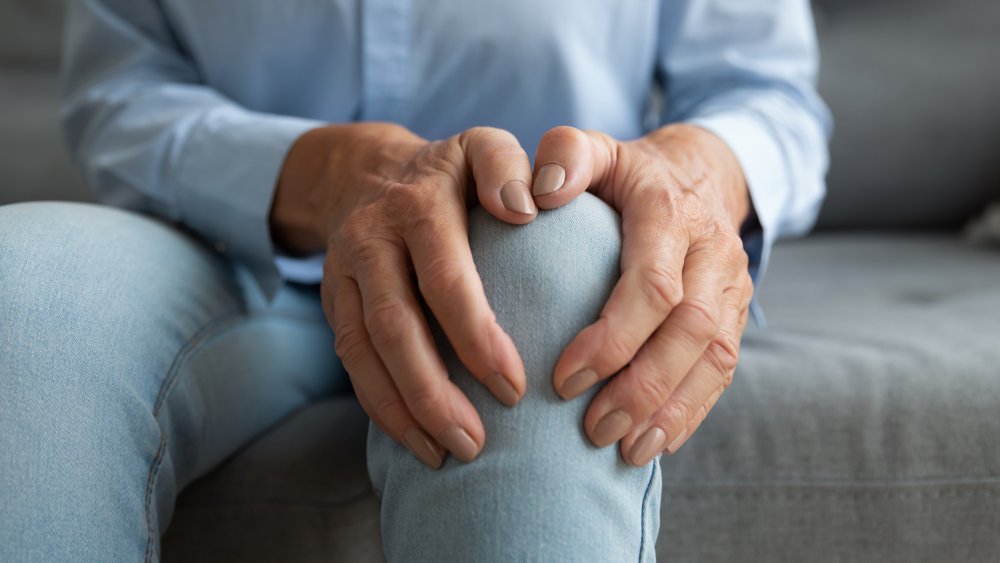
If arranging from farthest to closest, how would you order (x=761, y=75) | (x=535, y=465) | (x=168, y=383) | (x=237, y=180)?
(x=761, y=75), (x=237, y=180), (x=168, y=383), (x=535, y=465)

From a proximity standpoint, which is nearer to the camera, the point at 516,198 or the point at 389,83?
the point at 516,198

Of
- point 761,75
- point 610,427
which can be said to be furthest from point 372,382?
point 761,75

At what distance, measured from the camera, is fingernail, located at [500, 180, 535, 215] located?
1.45 ft

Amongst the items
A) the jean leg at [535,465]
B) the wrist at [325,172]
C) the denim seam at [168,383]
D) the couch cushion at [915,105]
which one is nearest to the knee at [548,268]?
the jean leg at [535,465]

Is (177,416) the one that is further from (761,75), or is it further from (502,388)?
(761,75)

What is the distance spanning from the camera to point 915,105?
1044 mm

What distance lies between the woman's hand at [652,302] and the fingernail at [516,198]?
10 millimetres

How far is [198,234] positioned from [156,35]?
212mm

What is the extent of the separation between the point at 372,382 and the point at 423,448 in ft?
0.17

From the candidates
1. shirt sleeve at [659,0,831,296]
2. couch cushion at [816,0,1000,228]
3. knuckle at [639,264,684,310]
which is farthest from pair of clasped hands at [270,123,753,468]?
couch cushion at [816,0,1000,228]

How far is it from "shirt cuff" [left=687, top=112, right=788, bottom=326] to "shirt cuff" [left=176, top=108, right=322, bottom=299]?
32 cm

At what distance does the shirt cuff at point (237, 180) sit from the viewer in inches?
25.3

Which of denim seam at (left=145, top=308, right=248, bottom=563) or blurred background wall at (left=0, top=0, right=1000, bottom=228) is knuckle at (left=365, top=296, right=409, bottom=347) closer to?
denim seam at (left=145, top=308, right=248, bottom=563)

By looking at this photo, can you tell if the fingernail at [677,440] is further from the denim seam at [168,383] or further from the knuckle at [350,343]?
the denim seam at [168,383]
